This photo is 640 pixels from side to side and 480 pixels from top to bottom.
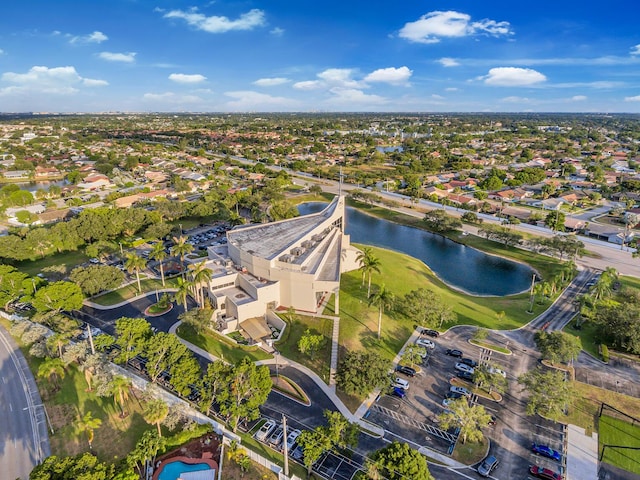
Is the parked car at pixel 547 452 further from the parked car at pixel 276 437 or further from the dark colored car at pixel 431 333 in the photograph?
the parked car at pixel 276 437

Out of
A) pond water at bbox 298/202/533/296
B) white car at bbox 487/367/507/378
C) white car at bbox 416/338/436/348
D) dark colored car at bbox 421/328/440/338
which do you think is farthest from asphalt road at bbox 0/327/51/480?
pond water at bbox 298/202/533/296

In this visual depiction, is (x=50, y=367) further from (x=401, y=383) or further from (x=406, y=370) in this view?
(x=406, y=370)

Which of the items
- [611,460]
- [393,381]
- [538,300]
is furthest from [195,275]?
[538,300]

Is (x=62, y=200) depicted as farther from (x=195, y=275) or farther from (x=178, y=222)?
(x=195, y=275)

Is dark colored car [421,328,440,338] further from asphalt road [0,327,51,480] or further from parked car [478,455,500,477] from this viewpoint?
asphalt road [0,327,51,480]

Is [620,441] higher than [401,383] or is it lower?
lower

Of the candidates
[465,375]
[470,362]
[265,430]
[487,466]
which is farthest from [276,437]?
[470,362]
